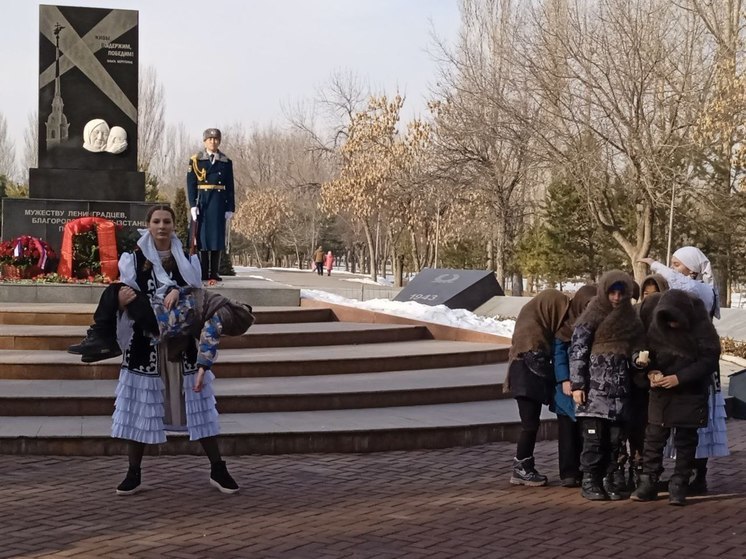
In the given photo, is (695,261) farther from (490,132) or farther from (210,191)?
(490,132)

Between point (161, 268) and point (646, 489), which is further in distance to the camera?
point (646, 489)

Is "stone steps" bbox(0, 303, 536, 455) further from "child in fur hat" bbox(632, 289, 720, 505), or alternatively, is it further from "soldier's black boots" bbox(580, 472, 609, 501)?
"child in fur hat" bbox(632, 289, 720, 505)

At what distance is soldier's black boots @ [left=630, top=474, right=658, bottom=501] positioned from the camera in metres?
6.77

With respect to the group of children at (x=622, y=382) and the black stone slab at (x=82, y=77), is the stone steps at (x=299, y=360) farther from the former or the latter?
the black stone slab at (x=82, y=77)

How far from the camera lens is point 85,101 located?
16219mm

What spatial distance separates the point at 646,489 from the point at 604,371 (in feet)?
2.78

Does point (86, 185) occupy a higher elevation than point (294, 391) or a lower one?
higher

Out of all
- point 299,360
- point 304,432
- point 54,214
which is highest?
point 54,214

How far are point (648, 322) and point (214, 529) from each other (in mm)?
3221

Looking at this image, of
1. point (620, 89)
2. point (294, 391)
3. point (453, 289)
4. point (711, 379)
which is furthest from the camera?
point (620, 89)

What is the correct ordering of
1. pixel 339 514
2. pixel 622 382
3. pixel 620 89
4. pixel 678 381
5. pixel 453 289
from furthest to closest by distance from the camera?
pixel 620 89
pixel 453 289
pixel 622 382
pixel 678 381
pixel 339 514

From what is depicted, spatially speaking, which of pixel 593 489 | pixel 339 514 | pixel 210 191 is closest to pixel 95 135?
pixel 210 191

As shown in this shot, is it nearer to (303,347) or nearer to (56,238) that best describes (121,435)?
(303,347)

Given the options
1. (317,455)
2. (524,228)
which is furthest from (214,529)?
(524,228)
